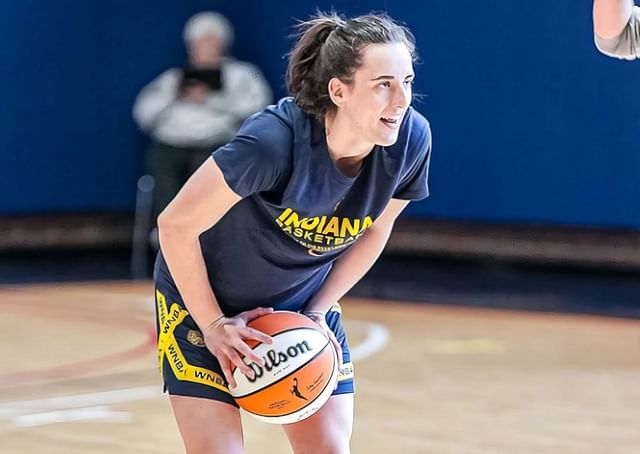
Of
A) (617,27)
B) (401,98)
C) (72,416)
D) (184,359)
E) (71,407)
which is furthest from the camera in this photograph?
(71,407)

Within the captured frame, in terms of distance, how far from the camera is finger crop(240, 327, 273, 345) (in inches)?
112

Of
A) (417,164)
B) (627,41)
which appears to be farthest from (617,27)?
(417,164)

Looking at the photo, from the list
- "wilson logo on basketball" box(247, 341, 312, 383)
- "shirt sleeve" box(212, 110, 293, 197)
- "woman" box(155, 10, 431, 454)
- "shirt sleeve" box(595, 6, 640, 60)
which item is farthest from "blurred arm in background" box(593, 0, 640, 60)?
"wilson logo on basketball" box(247, 341, 312, 383)

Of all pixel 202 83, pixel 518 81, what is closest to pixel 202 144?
pixel 202 83

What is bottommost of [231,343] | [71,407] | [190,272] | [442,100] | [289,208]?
[71,407]

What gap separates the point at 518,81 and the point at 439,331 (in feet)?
10.0

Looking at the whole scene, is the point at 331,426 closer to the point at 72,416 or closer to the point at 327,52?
the point at 327,52

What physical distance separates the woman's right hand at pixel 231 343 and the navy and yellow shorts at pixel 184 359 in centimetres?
6

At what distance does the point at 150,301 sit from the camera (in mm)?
7887

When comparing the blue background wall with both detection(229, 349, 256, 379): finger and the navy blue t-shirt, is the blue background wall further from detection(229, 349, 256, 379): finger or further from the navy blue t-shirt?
detection(229, 349, 256, 379): finger

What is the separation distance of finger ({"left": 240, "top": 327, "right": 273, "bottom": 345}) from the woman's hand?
0.64ft

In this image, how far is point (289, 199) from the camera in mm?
2801

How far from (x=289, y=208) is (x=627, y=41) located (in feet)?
2.71

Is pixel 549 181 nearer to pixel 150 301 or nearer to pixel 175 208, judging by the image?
pixel 150 301
